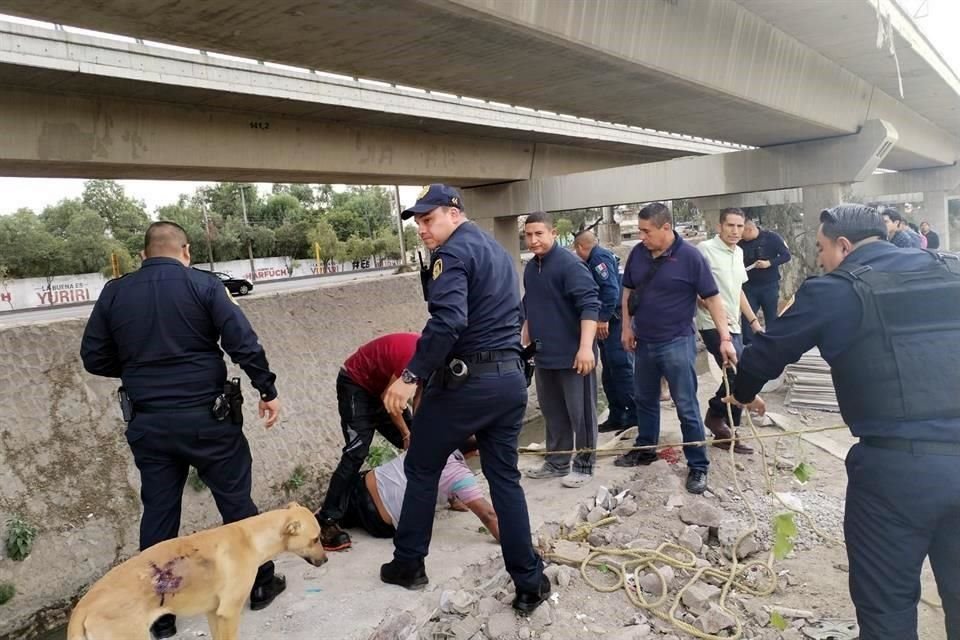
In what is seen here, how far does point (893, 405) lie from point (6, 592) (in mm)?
4889

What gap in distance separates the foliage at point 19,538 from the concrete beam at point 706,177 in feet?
37.0

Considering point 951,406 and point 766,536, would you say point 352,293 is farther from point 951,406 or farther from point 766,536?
point 951,406

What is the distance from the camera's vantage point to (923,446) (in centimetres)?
218

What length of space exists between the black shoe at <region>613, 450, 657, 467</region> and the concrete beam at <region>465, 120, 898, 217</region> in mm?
9083

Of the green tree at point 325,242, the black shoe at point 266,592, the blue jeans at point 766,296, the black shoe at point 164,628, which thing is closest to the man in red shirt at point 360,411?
the black shoe at point 266,592

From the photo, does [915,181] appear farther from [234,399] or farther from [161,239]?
[161,239]

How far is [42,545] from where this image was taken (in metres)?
4.13

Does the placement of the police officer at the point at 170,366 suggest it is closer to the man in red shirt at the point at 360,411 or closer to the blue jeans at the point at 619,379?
the man in red shirt at the point at 360,411

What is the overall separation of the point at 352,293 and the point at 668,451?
3.93 m

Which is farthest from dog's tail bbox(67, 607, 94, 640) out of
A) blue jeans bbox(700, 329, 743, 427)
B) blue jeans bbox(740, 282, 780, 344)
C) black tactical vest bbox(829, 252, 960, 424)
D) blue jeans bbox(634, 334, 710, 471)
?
blue jeans bbox(740, 282, 780, 344)

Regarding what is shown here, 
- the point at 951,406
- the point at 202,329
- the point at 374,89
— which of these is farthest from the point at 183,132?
the point at 951,406

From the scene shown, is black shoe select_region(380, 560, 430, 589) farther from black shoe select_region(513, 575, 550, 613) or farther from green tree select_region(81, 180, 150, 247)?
green tree select_region(81, 180, 150, 247)

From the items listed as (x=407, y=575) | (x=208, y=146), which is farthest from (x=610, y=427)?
(x=208, y=146)

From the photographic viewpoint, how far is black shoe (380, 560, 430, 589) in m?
3.12
